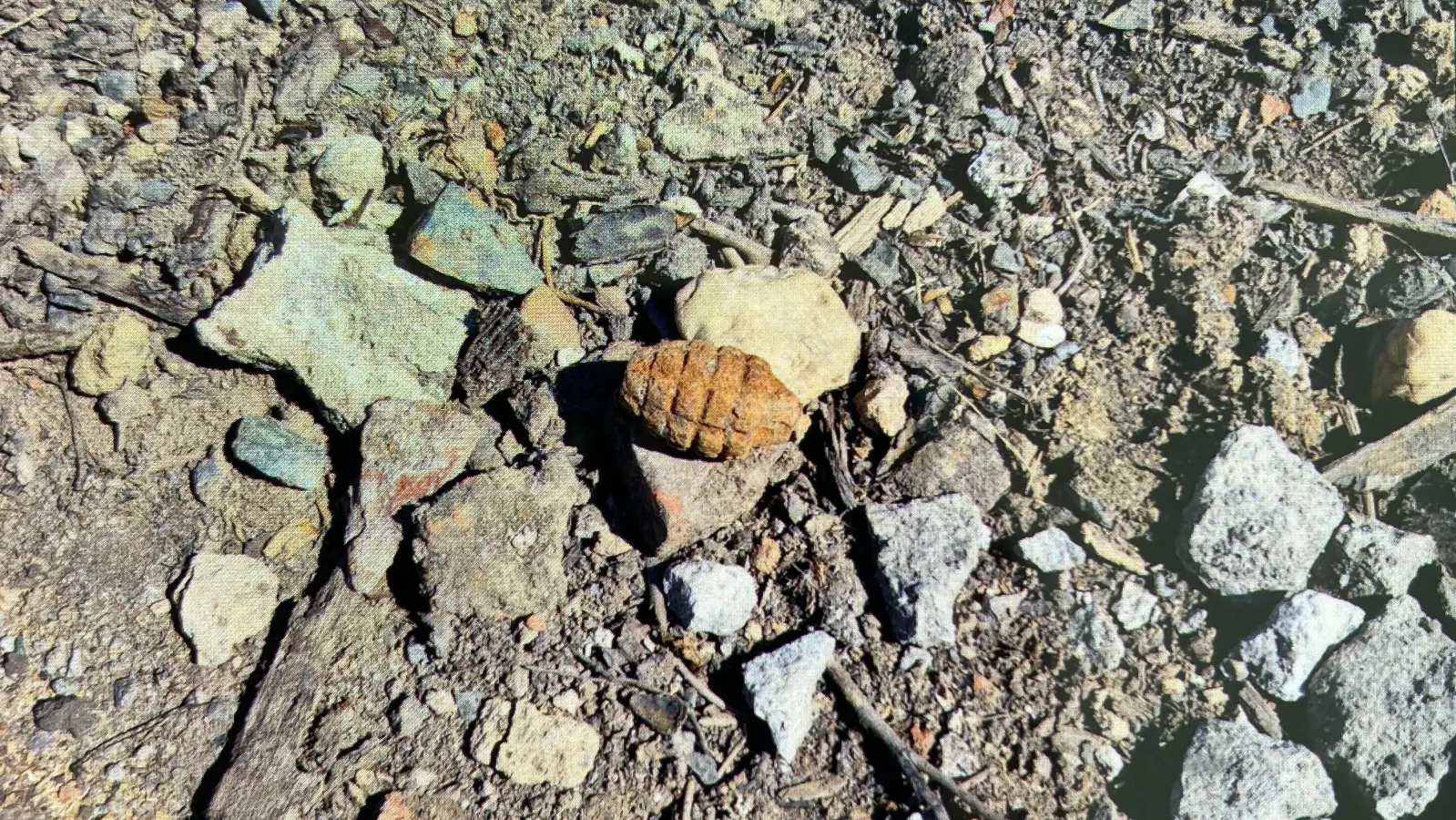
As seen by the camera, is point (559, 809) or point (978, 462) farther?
point (978, 462)

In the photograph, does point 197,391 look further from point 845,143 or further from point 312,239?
point 845,143

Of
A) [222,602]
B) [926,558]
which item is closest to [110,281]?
[222,602]

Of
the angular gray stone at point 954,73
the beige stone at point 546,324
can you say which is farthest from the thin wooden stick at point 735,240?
the angular gray stone at point 954,73

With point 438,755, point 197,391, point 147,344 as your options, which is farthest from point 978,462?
point 147,344

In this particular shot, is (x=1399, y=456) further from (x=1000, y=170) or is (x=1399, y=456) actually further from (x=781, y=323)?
(x=781, y=323)

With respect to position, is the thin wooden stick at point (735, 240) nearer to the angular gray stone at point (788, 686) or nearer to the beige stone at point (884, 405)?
the beige stone at point (884, 405)

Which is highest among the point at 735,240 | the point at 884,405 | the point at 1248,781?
the point at 735,240

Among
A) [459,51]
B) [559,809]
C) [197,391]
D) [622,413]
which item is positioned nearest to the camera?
[559,809]

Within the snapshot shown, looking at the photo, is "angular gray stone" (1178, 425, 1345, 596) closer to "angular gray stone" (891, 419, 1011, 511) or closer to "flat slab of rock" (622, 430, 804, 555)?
"angular gray stone" (891, 419, 1011, 511)
